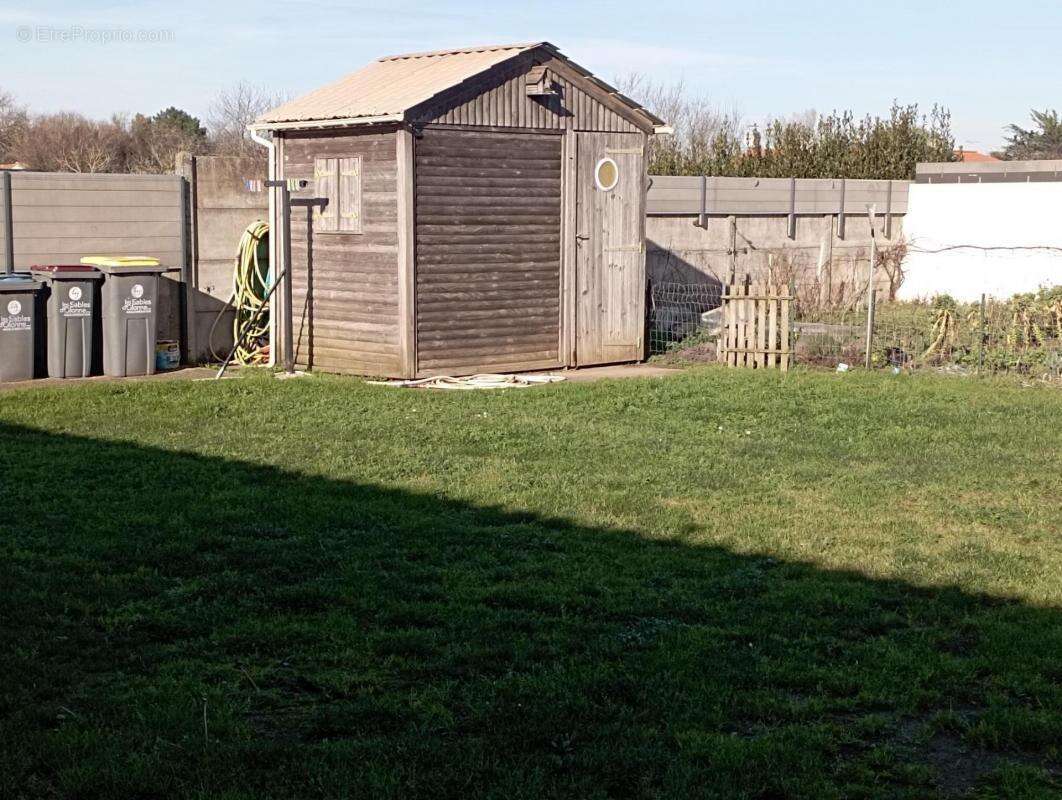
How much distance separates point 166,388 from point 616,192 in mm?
6447

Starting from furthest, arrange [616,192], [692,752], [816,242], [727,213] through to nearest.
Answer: [816,242] → [727,213] → [616,192] → [692,752]

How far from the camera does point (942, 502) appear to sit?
28.6 feet

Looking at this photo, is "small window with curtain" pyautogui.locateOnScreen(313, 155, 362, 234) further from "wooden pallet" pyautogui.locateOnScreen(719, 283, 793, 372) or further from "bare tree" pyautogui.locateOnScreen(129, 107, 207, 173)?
"bare tree" pyautogui.locateOnScreen(129, 107, 207, 173)

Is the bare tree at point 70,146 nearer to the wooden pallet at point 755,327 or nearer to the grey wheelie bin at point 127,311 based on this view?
the grey wheelie bin at point 127,311

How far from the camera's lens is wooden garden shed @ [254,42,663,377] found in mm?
14812

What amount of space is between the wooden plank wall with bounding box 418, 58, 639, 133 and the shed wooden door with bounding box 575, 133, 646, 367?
0.22 metres

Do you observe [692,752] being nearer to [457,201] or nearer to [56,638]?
[56,638]

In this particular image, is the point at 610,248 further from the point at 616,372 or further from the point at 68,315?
the point at 68,315

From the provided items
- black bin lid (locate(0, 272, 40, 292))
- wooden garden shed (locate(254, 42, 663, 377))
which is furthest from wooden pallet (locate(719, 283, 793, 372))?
black bin lid (locate(0, 272, 40, 292))

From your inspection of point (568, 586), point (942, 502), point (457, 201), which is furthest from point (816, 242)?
point (568, 586)

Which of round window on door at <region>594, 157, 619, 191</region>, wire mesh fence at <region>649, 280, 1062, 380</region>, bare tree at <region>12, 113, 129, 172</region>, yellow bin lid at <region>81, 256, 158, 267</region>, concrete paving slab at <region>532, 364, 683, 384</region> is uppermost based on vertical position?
bare tree at <region>12, 113, 129, 172</region>

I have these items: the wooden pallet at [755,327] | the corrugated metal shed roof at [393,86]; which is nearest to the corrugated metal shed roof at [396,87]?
the corrugated metal shed roof at [393,86]

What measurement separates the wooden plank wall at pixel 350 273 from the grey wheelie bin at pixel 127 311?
1.81 meters

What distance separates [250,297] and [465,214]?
3189mm
